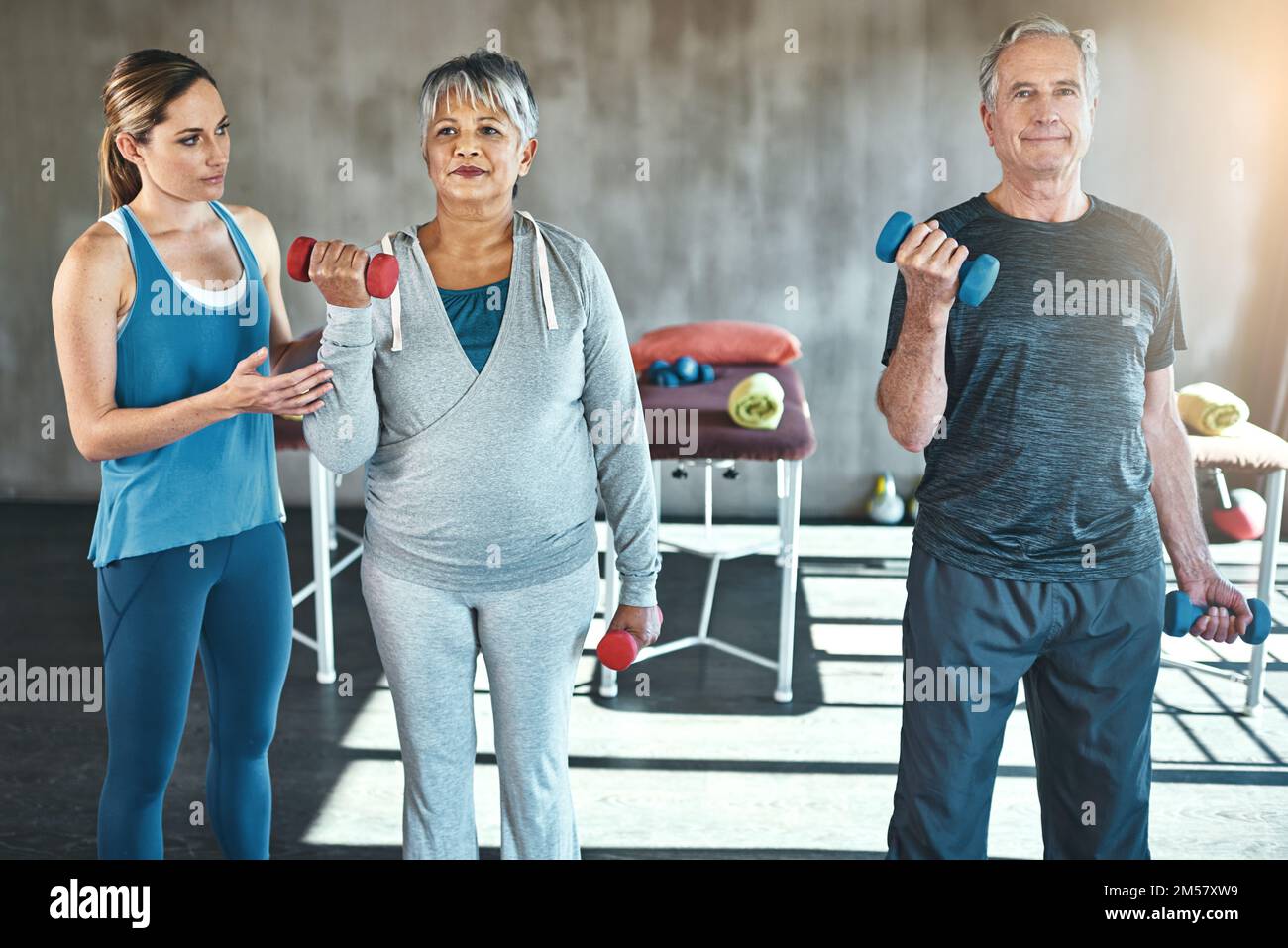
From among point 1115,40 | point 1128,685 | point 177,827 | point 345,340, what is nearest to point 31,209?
point 177,827

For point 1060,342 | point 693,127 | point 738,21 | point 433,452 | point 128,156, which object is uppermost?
point 738,21

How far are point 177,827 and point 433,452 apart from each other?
135 centimetres

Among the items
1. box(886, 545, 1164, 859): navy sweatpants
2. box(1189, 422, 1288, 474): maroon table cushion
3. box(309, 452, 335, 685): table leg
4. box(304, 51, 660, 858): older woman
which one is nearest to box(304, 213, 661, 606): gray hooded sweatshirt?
box(304, 51, 660, 858): older woman

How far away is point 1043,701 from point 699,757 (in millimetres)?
1232

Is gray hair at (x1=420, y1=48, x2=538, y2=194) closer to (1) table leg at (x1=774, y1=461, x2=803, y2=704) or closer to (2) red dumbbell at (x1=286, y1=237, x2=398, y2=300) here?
(2) red dumbbell at (x1=286, y1=237, x2=398, y2=300)

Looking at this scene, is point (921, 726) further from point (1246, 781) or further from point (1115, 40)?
point (1115, 40)

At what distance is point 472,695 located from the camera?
1754 millimetres

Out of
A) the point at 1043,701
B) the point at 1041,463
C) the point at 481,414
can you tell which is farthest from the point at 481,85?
the point at 1043,701

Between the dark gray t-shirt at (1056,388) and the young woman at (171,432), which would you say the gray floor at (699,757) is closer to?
the young woman at (171,432)

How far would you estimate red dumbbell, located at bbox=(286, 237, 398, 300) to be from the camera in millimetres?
1531

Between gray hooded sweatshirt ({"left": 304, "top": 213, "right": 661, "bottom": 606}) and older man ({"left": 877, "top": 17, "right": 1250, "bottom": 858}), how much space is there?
1.40ft

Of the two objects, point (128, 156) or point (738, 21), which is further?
point (738, 21)
